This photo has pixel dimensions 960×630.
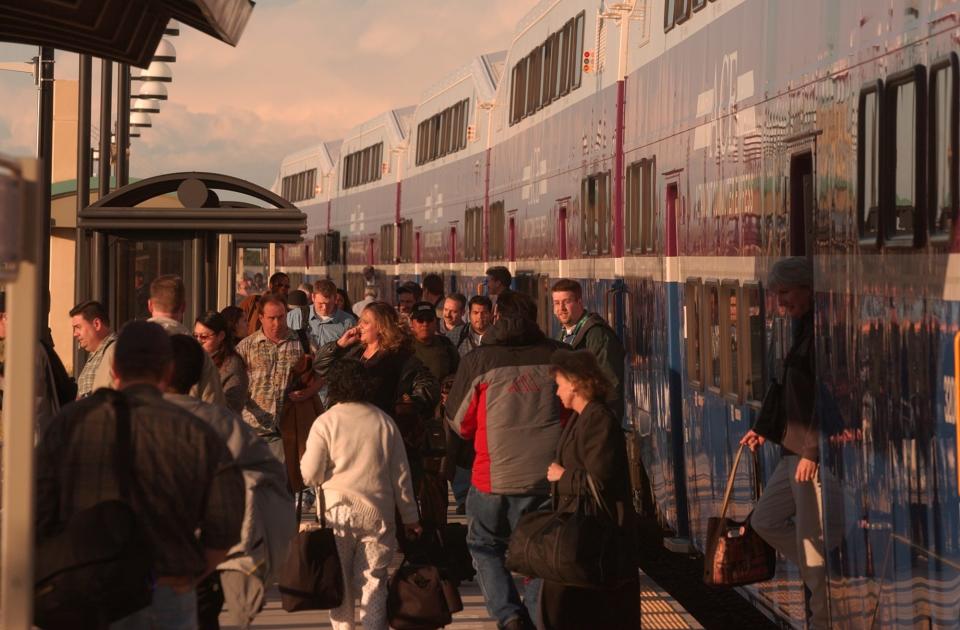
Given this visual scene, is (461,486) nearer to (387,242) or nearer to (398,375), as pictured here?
(398,375)

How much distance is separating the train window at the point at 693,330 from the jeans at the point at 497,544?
2.21 m

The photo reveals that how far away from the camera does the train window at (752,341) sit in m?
9.43

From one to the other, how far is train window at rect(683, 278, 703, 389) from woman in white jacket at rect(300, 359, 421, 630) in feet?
9.99

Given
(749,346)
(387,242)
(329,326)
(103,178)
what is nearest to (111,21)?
(749,346)

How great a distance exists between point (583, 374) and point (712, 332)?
2.59 metres

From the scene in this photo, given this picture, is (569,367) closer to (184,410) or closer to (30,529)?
(184,410)

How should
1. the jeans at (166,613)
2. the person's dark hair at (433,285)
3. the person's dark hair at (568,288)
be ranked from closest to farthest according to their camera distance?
the jeans at (166,613) → the person's dark hair at (568,288) → the person's dark hair at (433,285)

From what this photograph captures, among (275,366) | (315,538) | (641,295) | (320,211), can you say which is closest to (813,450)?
(315,538)

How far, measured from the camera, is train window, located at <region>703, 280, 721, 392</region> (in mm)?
10680

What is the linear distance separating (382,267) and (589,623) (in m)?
25.1

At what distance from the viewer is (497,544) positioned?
9461 millimetres

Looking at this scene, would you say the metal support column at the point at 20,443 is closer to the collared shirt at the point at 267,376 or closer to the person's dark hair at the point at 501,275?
the collared shirt at the point at 267,376

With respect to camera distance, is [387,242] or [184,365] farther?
[387,242]

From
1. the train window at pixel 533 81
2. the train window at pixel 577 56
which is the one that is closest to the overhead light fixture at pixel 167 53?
the train window at pixel 533 81
